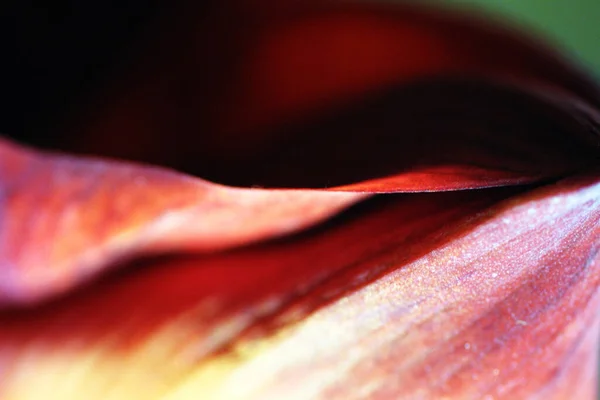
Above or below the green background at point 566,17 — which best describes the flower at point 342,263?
below

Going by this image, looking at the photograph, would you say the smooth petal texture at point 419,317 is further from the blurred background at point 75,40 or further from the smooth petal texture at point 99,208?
the blurred background at point 75,40

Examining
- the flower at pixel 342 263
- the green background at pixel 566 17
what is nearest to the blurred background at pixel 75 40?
the green background at pixel 566 17

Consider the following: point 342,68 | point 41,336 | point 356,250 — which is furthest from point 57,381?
point 342,68

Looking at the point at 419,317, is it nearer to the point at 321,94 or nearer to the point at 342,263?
the point at 342,263

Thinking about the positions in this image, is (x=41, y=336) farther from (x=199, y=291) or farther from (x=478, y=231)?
(x=478, y=231)

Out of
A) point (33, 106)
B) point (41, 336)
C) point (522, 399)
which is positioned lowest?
point (522, 399)

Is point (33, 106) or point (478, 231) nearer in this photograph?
point (478, 231)
